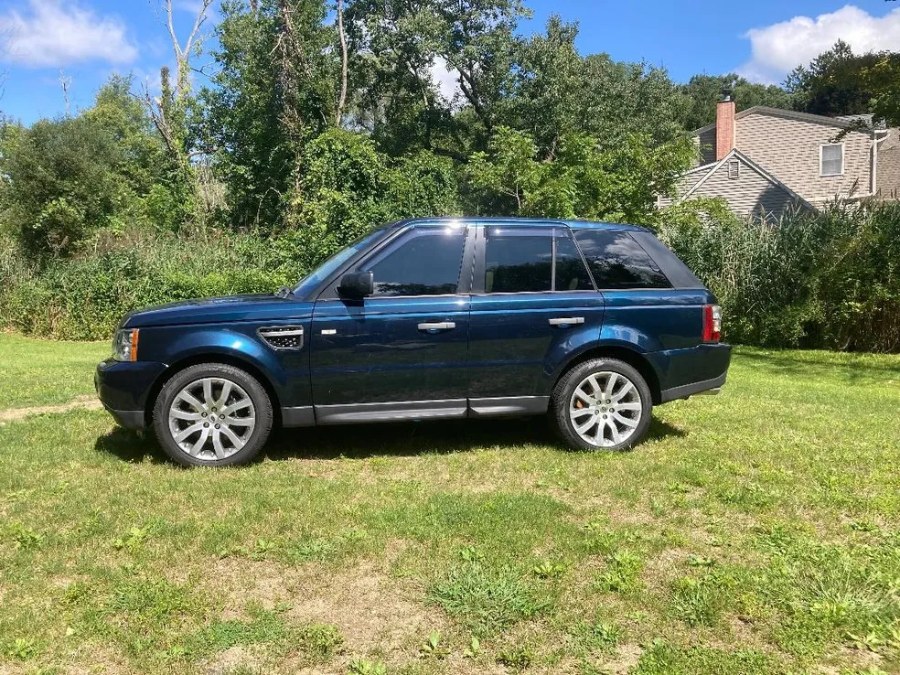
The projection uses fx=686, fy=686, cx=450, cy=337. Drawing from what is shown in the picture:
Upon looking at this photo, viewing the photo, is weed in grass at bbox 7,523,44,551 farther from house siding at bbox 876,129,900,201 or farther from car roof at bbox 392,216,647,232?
house siding at bbox 876,129,900,201

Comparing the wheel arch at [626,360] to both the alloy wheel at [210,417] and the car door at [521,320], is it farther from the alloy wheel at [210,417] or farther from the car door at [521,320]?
the alloy wheel at [210,417]

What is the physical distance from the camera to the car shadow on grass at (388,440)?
5.36 metres

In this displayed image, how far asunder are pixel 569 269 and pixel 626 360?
2.82ft

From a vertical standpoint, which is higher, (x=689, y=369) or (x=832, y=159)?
(x=832, y=159)

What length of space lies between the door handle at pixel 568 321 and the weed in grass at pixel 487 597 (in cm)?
228

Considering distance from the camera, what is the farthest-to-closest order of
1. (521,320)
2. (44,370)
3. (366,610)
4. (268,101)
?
(268,101) → (44,370) → (521,320) → (366,610)

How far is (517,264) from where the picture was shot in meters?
5.34

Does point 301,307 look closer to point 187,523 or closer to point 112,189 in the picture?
point 187,523

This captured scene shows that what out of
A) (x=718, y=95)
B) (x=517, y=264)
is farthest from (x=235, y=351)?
(x=718, y=95)

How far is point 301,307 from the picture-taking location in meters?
5.00

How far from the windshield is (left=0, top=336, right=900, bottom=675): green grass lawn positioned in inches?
50.9

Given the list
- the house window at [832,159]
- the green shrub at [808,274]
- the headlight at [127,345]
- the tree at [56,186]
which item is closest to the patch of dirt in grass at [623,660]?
the headlight at [127,345]

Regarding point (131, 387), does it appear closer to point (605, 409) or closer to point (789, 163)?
point (605, 409)

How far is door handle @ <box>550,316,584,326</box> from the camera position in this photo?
5.20 meters
